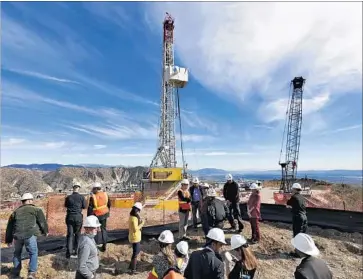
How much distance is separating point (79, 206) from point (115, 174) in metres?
101

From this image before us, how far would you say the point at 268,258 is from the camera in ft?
28.3

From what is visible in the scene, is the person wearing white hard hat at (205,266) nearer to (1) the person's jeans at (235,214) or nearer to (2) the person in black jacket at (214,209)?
(2) the person in black jacket at (214,209)

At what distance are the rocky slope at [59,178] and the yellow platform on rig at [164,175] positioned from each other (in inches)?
645

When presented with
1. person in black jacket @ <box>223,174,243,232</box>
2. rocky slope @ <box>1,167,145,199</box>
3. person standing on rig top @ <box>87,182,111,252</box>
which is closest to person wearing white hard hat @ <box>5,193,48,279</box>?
person standing on rig top @ <box>87,182,111,252</box>

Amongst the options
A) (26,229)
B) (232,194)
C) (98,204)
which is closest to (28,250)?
(26,229)

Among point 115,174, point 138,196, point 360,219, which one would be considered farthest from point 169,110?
point 115,174

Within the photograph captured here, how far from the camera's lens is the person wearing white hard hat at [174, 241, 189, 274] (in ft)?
13.4

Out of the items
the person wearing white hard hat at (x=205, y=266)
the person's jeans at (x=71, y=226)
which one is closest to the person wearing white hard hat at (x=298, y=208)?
the person wearing white hard hat at (x=205, y=266)

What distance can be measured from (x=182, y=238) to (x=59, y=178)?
260 feet

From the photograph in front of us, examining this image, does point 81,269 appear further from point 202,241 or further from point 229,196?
point 229,196

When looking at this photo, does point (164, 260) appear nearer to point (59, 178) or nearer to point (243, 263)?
point (243, 263)

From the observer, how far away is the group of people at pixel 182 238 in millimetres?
3930

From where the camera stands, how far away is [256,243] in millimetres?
9414

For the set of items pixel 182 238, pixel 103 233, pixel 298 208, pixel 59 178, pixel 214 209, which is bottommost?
pixel 59 178
